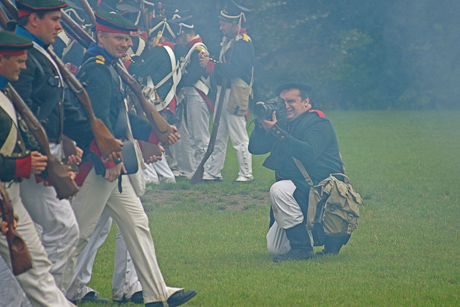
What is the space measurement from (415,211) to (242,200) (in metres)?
2.06

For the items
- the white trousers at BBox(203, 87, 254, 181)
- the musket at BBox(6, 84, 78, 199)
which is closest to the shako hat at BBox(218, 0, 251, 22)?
the white trousers at BBox(203, 87, 254, 181)

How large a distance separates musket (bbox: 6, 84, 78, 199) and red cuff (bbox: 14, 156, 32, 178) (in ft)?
0.56

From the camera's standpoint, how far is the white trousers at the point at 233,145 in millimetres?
10250

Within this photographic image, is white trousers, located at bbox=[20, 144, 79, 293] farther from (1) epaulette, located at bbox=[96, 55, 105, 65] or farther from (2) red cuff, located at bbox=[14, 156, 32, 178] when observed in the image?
(1) epaulette, located at bbox=[96, 55, 105, 65]

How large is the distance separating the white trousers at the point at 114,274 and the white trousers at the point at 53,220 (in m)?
0.64

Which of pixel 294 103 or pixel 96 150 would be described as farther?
pixel 294 103

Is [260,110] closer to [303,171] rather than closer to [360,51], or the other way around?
[303,171]

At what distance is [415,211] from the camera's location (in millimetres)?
8062

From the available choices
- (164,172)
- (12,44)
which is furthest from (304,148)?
(164,172)

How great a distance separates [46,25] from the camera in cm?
405

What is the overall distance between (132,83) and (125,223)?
93cm

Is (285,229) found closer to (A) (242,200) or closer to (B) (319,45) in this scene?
(A) (242,200)

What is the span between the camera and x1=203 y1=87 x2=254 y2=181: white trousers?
33.6ft

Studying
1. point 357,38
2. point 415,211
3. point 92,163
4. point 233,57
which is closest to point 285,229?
point 92,163
